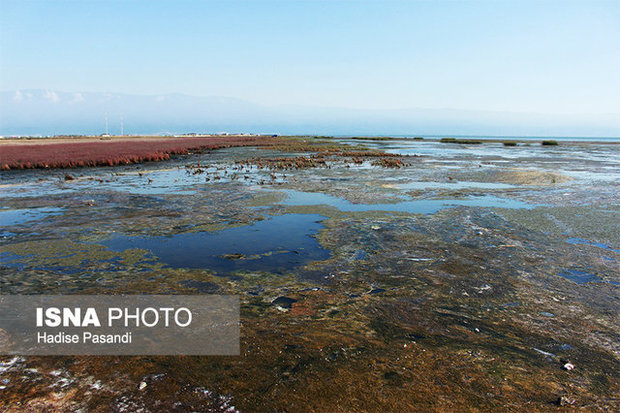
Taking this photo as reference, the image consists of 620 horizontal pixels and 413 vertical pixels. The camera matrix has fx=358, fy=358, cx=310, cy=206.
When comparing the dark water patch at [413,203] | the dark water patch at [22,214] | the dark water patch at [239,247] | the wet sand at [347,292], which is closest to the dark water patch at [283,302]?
the wet sand at [347,292]

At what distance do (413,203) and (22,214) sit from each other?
17453mm

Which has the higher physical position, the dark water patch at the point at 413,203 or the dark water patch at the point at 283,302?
the dark water patch at the point at 413,203

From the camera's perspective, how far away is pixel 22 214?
15078 millimetres

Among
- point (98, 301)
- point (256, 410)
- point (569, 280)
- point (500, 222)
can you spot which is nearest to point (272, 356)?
point (256, 410)

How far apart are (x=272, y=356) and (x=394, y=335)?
2036 mm

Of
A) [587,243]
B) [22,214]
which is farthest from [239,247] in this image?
[22,214]

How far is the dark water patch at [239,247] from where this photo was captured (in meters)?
9.32

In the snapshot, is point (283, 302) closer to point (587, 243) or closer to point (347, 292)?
point (347, 292)
